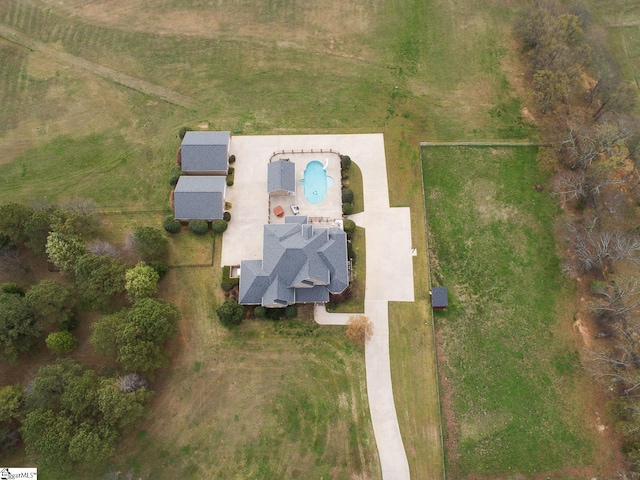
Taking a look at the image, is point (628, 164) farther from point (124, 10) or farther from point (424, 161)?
point (124, 10)

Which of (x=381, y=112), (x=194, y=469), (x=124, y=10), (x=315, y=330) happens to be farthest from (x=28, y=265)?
(x=381, y=112)

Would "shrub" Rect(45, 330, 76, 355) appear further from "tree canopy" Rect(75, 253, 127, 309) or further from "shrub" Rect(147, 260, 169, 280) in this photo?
"shrub" Rect(147, 260, 169, 280)

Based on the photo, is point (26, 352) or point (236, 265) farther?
point (236, 265)

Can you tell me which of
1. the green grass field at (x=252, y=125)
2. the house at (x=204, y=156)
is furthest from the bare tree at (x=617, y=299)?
the house at (x=204, y=156)

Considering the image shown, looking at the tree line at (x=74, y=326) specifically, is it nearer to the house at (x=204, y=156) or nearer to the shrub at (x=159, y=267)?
the shrub at (x=159, y=267)

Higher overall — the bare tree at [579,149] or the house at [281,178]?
the bare tree at [579,149]

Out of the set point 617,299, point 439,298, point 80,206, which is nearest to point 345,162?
point 439,298

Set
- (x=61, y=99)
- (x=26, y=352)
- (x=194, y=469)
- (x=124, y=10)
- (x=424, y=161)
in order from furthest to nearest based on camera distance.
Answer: (x=124, y=10) < (x=61, y=99) < (x=424, y=161) < (x=26, y=352) < (x=194, y=469)

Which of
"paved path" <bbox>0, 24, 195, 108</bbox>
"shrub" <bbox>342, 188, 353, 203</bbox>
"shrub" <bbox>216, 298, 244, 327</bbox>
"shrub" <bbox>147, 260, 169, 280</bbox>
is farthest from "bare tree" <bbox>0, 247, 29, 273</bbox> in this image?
"shrub" <bbox>342, 188, 353, 203</bbox>
